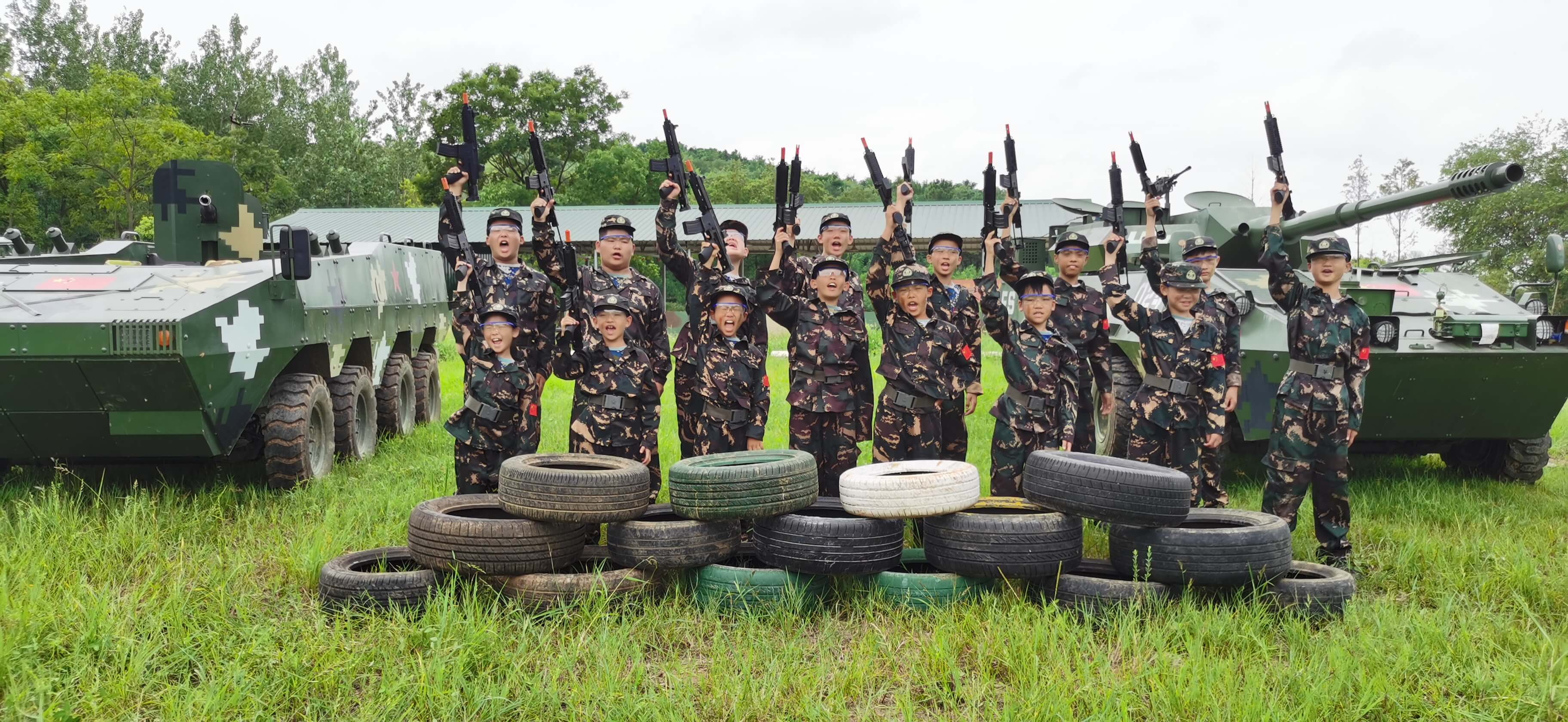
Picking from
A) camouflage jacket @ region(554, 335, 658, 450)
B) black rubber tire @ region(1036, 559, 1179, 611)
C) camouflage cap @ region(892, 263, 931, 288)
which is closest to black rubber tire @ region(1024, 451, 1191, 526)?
black rubber tire @ region(1036, 559, 1179, 611)

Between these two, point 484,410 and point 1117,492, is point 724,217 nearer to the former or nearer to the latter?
point 484,410

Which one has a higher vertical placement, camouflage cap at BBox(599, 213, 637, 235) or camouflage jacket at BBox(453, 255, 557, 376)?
camouflage cap at BBox(599, 213, 637, 235)

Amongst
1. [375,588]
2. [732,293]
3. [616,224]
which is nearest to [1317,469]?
[732,293]

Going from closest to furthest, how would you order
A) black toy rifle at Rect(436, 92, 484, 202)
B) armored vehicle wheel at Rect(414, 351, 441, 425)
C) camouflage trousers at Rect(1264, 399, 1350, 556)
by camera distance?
camouflage trousers at Rect(1264, 399, 1350, 556) → black toy rifle at Rect(436, 92, 484, 202) → armored vehicle wheel at Rect(414, 351, 441, 425)

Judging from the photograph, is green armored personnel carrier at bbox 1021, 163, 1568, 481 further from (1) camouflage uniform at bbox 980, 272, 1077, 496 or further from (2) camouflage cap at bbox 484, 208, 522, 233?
(2) camouflage cap at bbox 484, 208, 522, 233

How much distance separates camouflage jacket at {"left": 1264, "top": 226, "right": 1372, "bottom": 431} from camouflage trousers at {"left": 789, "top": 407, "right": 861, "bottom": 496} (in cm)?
227

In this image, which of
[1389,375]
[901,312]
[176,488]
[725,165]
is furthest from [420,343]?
[725,165]

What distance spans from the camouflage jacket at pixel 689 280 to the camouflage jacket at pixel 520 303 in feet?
2.35

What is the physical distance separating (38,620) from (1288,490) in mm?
5571

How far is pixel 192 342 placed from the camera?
5.34 metres

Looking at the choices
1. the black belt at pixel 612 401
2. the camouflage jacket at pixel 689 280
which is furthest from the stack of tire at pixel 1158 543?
the black belt at pixel 612 401

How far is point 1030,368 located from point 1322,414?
1462mm

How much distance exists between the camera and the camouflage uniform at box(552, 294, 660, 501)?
208 inches

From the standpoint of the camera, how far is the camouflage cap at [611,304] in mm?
5324
